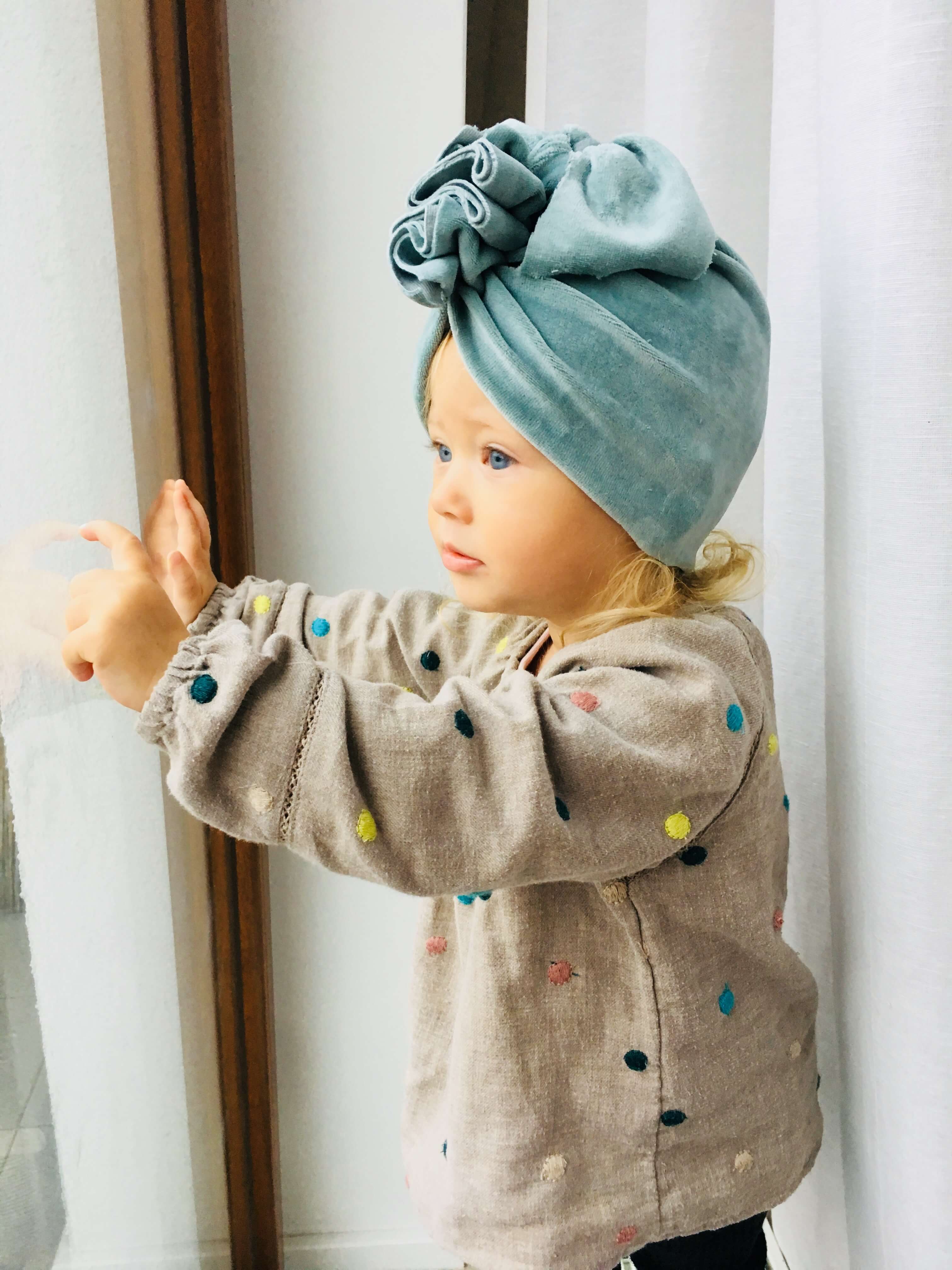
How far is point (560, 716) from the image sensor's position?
552 millimetres

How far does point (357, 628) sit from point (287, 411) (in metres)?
0.26

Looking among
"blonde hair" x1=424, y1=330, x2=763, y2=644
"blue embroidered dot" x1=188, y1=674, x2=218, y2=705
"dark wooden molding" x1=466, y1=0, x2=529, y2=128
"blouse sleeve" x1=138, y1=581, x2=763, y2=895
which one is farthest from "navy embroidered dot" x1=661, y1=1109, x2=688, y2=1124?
"dark wooden molding" x1=466, y1=0, x2=529, y2=128

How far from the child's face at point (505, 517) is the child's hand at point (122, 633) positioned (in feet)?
0.64

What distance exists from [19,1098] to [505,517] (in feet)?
1.40

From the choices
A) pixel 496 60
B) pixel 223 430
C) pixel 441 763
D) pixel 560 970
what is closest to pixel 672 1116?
pixel 560 970

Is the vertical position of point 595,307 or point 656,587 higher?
point 595,307

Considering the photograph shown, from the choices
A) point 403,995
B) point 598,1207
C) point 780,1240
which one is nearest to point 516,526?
point 598,1207

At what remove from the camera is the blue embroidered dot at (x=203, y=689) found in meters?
0.48

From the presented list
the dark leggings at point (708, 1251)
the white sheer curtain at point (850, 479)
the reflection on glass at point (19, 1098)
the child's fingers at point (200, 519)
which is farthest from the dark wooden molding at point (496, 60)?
the dark leggings at point (708, 1251)

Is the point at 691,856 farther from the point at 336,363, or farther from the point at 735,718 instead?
the point at 336,363

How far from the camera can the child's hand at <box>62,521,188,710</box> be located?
19.4 inches

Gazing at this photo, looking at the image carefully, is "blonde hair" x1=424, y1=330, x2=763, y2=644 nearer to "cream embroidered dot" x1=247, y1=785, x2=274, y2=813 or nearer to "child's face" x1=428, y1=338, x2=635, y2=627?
"child's face" x1=428, y1=338, x2=635, y2=627

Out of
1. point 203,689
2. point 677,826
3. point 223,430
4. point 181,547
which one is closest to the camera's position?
point 203,689

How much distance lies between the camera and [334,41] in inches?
33.4
